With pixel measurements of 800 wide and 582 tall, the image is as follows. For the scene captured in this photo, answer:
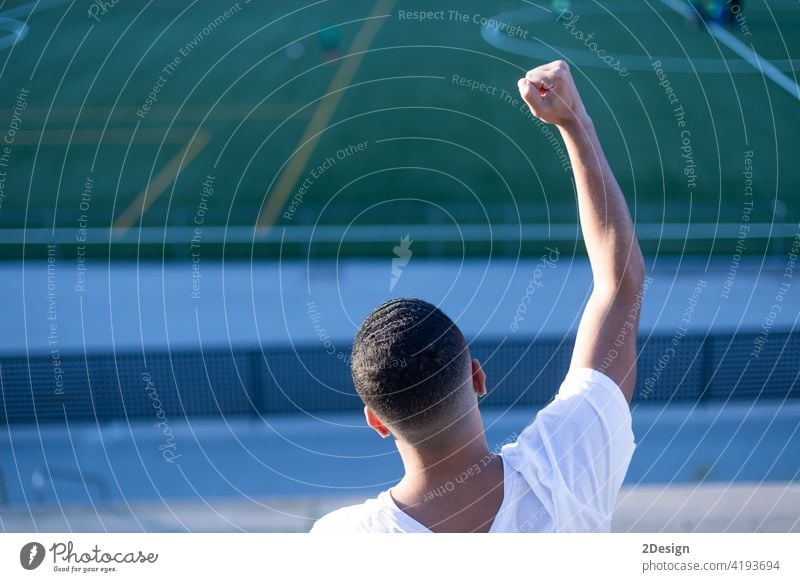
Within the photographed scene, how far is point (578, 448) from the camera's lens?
4.49ft

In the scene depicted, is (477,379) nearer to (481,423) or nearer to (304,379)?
(481,423)

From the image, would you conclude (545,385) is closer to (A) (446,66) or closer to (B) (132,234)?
(B) (132,234)

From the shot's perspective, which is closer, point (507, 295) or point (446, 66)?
point (507, 295)

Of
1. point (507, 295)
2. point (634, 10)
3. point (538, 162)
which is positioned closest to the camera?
point (507, 295)

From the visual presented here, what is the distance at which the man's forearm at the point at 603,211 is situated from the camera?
1479 mm

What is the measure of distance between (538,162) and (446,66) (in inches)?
97.5

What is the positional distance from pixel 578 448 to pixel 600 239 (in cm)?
38

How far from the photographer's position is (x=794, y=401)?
398 cm
